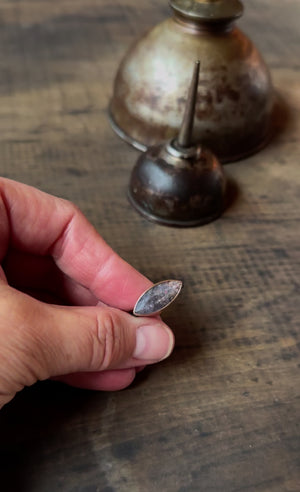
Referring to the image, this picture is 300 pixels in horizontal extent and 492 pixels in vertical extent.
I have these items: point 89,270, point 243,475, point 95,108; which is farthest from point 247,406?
point 95,108

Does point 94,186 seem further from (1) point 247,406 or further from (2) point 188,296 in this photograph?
(1) point 247,406

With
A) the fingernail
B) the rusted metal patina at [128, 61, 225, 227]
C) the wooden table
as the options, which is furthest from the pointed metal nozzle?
the fingernail

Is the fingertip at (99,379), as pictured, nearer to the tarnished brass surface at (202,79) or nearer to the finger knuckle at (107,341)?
the finger knuckle at (107,341)

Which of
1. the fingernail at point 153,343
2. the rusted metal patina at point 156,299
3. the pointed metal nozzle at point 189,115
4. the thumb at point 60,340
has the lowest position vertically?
the fingernail at point 153,343

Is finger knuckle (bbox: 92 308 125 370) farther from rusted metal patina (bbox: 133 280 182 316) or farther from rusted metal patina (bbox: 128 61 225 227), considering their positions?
rusted metal patina (bbox: 128 61 225 227)

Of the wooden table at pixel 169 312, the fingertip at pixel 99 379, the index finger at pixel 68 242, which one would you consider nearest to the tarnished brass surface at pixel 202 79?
the wooden table at pixel 169 312

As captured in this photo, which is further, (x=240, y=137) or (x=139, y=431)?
(x=240, y=137)

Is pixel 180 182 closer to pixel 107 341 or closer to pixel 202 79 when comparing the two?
pixel 202 79
